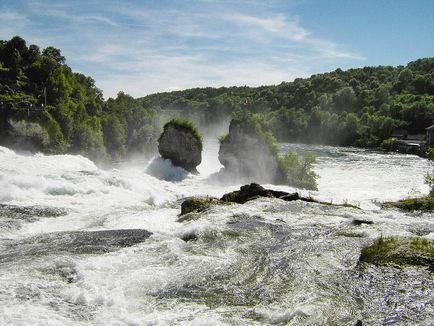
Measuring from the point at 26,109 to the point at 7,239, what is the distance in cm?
4760

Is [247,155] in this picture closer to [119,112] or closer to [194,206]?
[194,206]

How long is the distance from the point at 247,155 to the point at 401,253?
46499mm

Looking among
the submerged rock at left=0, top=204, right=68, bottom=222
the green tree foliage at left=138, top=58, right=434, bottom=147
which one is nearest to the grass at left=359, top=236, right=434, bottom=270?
the submerged rock at left=0, top=204, right=68, bottom=222

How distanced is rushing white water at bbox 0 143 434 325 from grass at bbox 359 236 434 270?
24.4 inches

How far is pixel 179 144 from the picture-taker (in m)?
63.2

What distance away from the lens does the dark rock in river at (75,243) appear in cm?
1705

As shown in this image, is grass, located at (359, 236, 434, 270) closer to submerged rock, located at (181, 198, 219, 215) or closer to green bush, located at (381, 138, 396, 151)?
submerged rock, located at (181, 198, 219, 215)

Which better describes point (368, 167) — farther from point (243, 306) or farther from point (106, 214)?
point (243, 306)

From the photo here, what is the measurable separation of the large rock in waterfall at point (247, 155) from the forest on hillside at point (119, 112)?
81.2 feet

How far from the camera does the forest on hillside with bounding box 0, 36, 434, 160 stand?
64438 millimetres

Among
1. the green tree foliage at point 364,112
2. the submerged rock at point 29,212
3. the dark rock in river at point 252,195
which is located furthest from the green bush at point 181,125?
the green tree foliage at point 364,112

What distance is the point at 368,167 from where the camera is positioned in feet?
259

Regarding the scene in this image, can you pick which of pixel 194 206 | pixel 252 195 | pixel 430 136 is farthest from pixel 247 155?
pixel 430 136

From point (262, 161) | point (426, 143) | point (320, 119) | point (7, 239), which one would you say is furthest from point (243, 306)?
point (320, 119)
